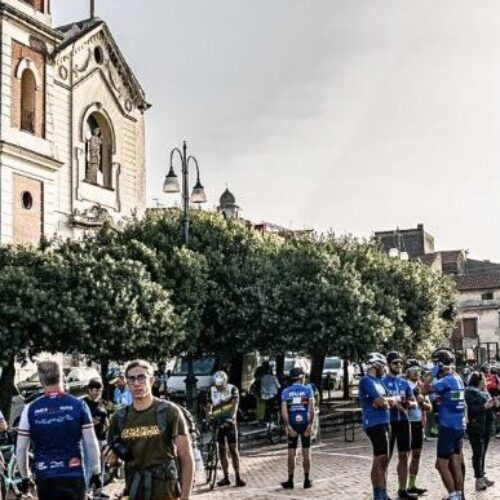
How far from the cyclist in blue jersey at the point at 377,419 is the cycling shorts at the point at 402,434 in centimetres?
80

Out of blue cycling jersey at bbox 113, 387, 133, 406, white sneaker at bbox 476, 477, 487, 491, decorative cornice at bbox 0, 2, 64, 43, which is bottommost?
white sneaker at bbox 476, 477, 487, 491

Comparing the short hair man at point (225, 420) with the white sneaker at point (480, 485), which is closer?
the white sneaker at point (480, 485)

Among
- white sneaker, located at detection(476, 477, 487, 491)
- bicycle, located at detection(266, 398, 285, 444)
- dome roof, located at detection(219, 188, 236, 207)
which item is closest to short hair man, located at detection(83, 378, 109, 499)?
white sneaker, located at detection(476, 477, 487, 491)

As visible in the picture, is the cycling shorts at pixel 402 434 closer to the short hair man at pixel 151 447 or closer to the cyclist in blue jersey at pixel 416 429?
the cyclist in blue jersey at pixel 416 429

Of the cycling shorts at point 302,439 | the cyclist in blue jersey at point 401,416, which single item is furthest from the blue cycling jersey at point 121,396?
the cyclist in blue jersey at point 401,416

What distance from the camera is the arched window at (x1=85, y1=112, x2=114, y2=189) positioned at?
38037 mm

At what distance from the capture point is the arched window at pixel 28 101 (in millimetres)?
32812

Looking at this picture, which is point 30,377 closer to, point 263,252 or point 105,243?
point 105,243

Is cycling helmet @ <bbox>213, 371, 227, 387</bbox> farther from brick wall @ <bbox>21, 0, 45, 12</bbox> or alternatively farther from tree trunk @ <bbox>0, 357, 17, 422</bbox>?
brick wall @ <bbox>21, 0, 45, 12</bbox>

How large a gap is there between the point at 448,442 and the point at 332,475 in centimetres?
469

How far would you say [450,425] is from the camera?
1157 cm

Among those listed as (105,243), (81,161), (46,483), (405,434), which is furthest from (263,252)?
(46,483)

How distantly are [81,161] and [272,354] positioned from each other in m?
13.9

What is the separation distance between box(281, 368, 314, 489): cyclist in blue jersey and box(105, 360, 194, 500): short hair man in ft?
27.6
